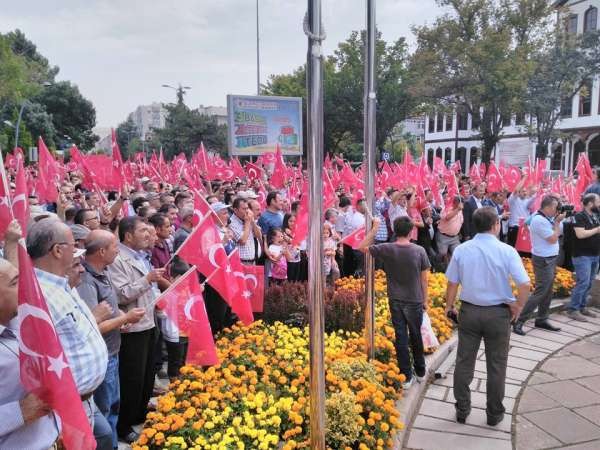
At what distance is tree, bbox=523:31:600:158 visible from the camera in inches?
1032

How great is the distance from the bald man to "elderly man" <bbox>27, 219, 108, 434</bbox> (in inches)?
15.2

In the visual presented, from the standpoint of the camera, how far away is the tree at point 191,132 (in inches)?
1786

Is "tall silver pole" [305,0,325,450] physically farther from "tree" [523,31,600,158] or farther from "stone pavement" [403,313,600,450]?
"tree" [523,31,600,158]

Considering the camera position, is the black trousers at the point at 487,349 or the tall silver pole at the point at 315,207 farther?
the black trousers at the point at 487,349

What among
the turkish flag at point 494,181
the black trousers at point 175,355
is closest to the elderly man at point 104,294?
the black trousers at point 175,355

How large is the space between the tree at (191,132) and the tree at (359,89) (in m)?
11.1

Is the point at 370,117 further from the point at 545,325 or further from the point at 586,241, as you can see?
the point at 586,241

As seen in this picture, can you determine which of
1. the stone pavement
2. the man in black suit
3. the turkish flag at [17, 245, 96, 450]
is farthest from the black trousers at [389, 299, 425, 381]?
the man in black suit

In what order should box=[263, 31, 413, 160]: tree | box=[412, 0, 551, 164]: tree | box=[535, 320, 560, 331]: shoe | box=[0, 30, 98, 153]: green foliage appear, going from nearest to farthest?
box=[535, 320, 560, 331]: shoe
box=[412, 0, 551, 164]: tree
box=[263, 31, 413, 160]: tree
box=[0, 30, 98, 153]: green foliage

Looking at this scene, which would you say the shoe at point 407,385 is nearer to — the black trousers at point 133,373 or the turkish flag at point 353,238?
the turkish flag at point 353,238

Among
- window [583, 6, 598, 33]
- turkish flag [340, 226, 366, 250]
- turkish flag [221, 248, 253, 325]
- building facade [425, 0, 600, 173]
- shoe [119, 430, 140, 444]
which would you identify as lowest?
shoe [119, 430, 140, 444]

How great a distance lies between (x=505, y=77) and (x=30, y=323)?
27536 mm

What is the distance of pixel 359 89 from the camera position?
34094mm

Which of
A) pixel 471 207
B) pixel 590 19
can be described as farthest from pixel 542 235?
pixel 590 19
